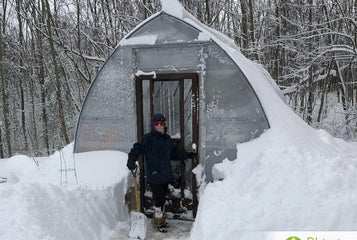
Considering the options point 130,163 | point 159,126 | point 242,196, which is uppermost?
point 159,126

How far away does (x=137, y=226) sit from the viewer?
443 cm

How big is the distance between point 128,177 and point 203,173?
1320mm

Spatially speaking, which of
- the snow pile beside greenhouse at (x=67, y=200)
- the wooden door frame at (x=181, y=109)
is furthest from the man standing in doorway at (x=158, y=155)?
the snow pile beside greenhouse at (x=67, y=200)

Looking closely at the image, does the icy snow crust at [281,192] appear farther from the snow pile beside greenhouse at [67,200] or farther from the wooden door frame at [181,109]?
the snow pile beside greenhouse at [67,200]

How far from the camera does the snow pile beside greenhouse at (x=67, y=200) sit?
11.0 feet

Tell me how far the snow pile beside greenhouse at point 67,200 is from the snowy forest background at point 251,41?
7.15 metres

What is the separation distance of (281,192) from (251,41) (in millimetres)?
9210

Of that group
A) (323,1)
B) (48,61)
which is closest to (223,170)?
(323,1)

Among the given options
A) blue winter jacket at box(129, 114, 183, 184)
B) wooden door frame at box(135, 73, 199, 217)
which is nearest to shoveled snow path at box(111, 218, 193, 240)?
wooden door frame at box(135, 73, 199, 217)

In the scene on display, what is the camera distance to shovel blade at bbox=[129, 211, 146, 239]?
171 inches

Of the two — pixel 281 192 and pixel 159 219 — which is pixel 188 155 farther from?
pixel 281 192

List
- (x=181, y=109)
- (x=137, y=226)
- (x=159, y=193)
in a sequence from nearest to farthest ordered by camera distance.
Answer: (x=137, y=226), (x=159, y=193), (x=181, y=109)

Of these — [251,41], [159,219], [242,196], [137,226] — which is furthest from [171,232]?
[251,41]

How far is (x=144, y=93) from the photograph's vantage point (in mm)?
5168
